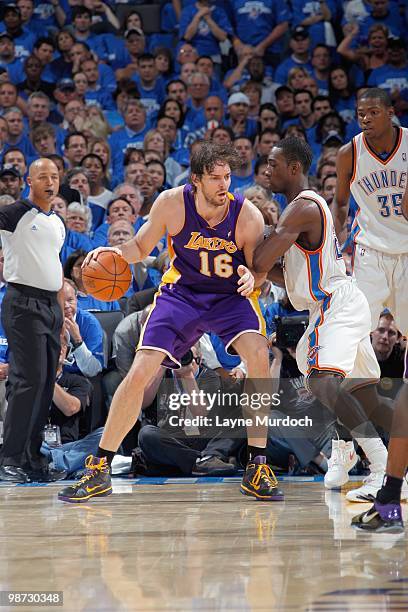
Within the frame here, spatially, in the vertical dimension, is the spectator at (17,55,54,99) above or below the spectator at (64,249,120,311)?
above

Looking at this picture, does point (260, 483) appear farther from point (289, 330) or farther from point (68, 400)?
point (68, 400)

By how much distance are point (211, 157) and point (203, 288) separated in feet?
2.14

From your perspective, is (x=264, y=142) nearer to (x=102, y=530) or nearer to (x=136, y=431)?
(x=136, y=431)

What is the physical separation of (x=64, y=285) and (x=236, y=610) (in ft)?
13.1

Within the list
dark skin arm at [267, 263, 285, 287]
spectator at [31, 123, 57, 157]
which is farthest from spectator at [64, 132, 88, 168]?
dark skin arm at [267, 263, 285, 287]

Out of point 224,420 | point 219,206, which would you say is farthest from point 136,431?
point 219,206

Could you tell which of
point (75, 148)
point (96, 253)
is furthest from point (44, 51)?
point (96, 253)

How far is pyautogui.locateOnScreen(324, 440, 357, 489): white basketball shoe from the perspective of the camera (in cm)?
496

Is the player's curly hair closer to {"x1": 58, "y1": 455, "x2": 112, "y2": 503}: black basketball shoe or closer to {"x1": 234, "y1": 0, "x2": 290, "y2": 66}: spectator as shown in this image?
{"x1": 58, "y1": 455, "x2": 112, "y2": 503}: black basketball shoe

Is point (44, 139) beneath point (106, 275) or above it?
above

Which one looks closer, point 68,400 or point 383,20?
point 68,400

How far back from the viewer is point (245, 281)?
4348 millimetres

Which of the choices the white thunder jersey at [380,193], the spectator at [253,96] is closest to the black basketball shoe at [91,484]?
the white thunder jersey at [380,193]

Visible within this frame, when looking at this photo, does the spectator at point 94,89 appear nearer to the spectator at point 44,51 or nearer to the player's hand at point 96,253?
the spectator at point 44,51
